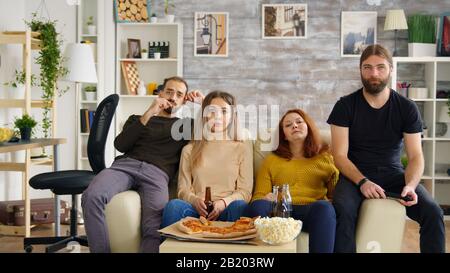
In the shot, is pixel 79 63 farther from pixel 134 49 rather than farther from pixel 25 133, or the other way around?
pixel 25 133

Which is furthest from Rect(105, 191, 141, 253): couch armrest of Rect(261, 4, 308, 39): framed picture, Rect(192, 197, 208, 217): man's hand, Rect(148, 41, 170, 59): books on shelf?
Rect(261, 4, 308, 39): framed picture

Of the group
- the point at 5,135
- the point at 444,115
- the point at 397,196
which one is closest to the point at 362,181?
the point at 397,196

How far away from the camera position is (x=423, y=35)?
19.8ft

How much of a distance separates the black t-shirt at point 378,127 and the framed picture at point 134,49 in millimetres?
3262

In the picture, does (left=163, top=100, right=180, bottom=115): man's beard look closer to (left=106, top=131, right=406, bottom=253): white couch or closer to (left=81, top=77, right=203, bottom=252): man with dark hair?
(left=81, top=77, right=203, bottom=252): man with dark hair

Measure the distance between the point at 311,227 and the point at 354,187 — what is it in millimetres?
378

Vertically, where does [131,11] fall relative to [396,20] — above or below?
above

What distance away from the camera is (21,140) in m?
4.78

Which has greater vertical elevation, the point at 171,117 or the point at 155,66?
the point at 155,66

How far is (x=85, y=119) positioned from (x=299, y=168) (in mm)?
3261

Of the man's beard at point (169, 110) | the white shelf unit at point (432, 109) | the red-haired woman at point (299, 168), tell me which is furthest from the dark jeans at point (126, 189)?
the white shelf unit at point (432, 109)

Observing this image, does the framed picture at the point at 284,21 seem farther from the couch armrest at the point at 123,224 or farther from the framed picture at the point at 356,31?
the couch armrest at the point at 123,224
